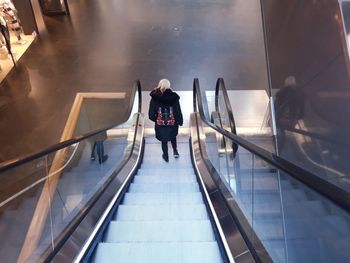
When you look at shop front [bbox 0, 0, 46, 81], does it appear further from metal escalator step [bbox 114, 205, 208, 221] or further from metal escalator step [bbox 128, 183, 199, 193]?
metal escalator step [bbox 114, 205, 208, 221]

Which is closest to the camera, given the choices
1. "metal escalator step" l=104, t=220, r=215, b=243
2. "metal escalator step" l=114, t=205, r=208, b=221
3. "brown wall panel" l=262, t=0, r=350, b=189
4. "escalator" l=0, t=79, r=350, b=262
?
"escalator" l=0, t=79, r=350, b=262

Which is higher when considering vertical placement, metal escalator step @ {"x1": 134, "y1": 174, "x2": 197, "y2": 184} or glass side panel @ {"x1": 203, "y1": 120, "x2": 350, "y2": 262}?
glass side panel @ {"x1": 203, "y1": 120, "x2": 350, "y2": 262}

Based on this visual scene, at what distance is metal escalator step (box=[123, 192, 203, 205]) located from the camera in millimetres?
3826

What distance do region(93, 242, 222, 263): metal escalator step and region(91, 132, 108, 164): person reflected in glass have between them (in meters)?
1.63

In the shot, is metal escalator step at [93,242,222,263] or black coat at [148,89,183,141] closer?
metal escalator step at [93,242,222,263]

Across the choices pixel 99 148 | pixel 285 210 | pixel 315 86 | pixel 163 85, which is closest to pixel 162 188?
pixel 99 148

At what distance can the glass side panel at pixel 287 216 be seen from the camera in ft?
4.33

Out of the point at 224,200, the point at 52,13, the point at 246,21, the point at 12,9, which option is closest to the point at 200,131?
the point at 224,200

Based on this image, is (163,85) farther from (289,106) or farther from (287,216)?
(287,216)

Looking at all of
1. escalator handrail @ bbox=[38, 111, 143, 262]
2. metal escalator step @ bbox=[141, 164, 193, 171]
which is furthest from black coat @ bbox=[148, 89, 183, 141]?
escalator handrail @ bbox=[38, 111, 143, 262]

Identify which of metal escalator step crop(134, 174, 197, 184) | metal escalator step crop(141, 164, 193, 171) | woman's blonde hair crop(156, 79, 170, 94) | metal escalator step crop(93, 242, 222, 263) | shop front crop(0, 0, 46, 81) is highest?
shop front crop(0, 0, 46, 81)

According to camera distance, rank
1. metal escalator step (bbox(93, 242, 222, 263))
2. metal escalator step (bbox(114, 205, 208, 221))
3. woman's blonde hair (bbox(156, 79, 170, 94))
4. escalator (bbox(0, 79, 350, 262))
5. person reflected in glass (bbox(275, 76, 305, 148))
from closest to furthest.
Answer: escalator (bbox(0, 79, 350, 262)) → metal escalator step (bbox(93, 242, 222, 263)) → metal escalator step (bbox(114, 205, 208, 221)) → woman's blonde hair (bbox(156, 79, 170, 94)) → person reflected in glass (bbox(275, 76, 305, 148))

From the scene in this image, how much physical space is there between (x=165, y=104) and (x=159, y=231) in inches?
94.9

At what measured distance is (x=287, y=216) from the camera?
75.5 inches
